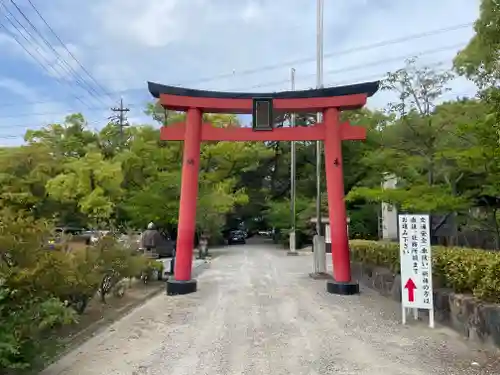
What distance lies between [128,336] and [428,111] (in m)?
8.64

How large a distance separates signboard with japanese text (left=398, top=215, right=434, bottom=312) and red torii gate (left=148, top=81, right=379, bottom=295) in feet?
12.1

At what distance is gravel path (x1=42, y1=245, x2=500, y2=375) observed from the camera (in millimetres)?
5188

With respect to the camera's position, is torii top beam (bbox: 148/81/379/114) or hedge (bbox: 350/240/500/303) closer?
hedge (bbox: 350/240/500/303)

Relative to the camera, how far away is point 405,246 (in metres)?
7.54

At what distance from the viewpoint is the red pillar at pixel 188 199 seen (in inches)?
443

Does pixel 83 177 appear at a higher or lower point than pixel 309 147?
lower

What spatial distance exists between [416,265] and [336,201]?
415cm

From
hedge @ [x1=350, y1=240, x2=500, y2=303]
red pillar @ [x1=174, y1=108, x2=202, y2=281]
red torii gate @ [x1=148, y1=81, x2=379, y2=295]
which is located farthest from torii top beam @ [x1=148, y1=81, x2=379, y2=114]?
hedge @ [x1=350, y1=240, x2=500, y2=303]

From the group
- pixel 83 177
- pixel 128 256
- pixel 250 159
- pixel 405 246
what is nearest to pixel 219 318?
pixel 128 256

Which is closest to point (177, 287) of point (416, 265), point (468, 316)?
point (416, 265)

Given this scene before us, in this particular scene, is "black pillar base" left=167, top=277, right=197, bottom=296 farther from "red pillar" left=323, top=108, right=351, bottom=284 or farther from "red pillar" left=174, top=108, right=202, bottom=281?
"red pillar" left=323, top=108, right=351, bottom=284

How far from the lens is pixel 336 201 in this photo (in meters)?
11.4

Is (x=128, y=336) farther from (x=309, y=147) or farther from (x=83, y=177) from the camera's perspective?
(x=309, y=147)

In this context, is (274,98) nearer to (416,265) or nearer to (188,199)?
(188,199)
